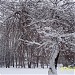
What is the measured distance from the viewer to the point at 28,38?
39.0ft

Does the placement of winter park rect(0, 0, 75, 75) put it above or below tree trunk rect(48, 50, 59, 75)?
above

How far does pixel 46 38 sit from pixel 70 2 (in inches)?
104

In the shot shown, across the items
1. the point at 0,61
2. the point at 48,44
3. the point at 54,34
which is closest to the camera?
the point at 54,34

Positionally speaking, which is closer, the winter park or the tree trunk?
the winter park

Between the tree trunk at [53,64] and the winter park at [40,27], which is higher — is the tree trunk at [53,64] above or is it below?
below

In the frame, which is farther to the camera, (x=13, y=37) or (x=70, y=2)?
(x=70, y=2)

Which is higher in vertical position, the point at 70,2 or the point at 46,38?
the point at 70,2

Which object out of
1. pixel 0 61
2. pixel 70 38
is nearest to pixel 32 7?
pixel 70 38

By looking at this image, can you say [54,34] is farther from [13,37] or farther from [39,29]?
[13,37]

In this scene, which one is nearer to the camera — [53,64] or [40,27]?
[40,27]

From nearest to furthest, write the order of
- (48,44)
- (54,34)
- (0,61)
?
1. (54,34)
2. (48,44)
3. (0,61)

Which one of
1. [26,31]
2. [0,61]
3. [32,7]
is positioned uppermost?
[32,7]

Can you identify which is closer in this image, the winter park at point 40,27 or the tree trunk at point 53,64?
the winter park at point 40,27

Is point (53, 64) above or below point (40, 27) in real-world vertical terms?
below
